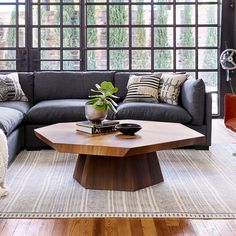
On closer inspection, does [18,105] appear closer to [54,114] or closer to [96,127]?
[54,114]

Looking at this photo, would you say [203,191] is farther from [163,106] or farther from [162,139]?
[163,106]

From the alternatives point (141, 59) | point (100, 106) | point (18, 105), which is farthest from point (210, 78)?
point (100, 106)

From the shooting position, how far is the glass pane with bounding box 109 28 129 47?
672 centimetres

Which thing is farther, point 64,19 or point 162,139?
point 64,19

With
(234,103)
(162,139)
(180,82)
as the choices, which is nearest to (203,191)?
(162,139)

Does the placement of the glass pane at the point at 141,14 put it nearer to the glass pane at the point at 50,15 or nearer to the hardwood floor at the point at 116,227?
the glass pane at the point at 50,15

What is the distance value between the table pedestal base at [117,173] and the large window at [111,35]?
3569 millimetres

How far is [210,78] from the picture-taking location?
6.82 metres

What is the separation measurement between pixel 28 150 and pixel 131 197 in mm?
1877

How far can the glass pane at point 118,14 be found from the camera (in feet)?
22.0

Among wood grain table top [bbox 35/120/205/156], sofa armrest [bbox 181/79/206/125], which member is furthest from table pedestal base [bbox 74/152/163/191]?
sofa armrest [bbox 181/79/206/125]

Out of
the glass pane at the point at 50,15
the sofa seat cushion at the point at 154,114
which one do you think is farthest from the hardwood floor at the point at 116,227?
the glass pane at the point at 50,15

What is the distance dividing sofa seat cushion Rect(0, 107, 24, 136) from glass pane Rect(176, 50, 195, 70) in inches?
119

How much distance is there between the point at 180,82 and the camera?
198 inches
